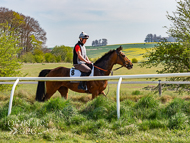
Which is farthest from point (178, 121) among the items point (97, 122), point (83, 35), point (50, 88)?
point (50, 88)

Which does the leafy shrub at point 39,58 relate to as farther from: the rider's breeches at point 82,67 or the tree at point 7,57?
the rider's breeches at point 82,67

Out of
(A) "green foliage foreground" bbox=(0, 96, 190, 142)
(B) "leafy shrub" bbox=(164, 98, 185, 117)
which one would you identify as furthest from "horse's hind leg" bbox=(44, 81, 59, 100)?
(B) "leafy shrub" bbox=(164, 98, 185, 117)

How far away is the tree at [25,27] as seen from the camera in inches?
1256

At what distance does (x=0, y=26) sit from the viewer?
1149 cm

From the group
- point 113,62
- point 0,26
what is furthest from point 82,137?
point 0,26

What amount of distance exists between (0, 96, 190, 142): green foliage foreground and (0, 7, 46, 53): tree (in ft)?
95.5

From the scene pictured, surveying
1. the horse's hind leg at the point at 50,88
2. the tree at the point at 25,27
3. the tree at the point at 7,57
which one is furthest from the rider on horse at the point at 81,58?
the tree at the point at 25,27

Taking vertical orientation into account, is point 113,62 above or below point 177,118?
above

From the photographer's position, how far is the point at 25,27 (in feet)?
111

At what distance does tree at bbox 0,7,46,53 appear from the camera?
1256 inches

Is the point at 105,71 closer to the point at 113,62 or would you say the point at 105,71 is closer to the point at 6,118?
the point at 113,62

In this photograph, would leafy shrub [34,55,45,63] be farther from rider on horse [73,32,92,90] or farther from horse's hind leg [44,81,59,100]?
rider on horse [73,32,92,90]

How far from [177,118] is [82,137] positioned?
5.39 ft

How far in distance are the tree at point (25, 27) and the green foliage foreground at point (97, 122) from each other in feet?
95.5
